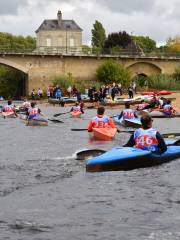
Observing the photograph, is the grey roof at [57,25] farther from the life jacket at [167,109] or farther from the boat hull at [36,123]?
the boat hull at [36,123]

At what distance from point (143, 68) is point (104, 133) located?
2585 inches

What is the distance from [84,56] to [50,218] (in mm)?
74225

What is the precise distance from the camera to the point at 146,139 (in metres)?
17.9

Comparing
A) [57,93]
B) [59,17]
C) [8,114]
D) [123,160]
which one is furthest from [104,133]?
[59,17]

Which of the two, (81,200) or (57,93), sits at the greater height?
(57,93)

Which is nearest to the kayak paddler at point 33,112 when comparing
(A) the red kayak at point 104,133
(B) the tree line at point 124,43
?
(A) the red kayak at point 104,133

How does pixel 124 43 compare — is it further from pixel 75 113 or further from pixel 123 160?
pixel 123 160

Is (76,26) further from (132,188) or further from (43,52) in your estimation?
(132,188)

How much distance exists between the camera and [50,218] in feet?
44.1

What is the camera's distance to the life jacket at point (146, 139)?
17891 mm

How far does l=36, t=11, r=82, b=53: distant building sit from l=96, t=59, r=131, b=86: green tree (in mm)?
32523

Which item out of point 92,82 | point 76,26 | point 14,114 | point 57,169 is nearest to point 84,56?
point 92,82

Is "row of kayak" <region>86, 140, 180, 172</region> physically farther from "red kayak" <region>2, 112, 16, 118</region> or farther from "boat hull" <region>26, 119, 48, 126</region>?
"red kayak" <region>2, 112, 16, 118</region>

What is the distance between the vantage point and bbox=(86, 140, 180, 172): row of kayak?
56.6 ft
